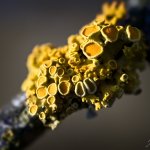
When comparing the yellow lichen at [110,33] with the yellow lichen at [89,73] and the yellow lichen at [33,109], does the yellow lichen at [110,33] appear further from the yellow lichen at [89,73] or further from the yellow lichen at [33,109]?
the yellow lichen at [33,109]

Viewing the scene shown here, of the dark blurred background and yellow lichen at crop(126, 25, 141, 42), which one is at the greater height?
the dark blurred background

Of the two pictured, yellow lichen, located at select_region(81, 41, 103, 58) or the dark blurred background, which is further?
the dark blurred background

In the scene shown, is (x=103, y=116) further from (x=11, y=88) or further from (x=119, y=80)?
(x=119, y=80)

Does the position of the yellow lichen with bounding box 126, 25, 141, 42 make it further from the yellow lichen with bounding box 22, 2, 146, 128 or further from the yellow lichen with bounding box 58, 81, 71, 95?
the yellow lichen with bounding box 58, 81, 71, 95

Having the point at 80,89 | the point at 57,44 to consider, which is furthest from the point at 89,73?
the point at 57,44

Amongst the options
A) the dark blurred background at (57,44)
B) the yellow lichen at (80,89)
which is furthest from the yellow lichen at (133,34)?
the dark blurred background at (57,44)

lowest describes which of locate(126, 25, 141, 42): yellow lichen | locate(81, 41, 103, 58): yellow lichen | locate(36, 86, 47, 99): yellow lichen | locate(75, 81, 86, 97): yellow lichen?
locate(75, 81, 86, 97): yellow lichen

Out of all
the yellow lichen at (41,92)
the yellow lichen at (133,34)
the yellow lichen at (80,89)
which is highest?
the yellow lichen at (41,92)

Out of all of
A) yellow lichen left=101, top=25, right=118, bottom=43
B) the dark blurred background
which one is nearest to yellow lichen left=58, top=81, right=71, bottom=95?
yellow lichen left=101, top=25, right=118, bottom=43
